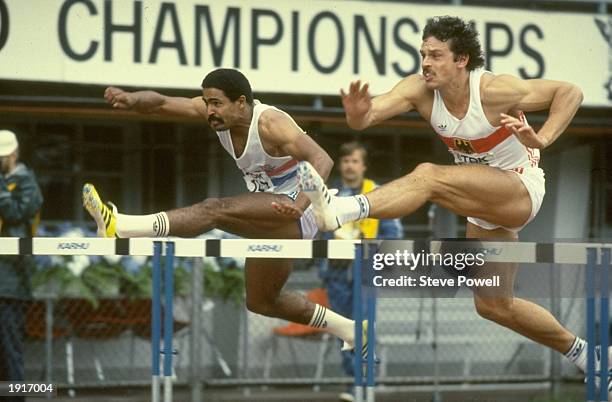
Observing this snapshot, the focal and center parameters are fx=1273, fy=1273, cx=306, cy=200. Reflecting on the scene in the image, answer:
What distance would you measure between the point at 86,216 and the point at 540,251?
3661 millimetres

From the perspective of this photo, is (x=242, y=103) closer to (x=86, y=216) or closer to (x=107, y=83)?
(x=107, y=83)

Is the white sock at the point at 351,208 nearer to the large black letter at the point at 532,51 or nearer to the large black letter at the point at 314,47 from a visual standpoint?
the large black letter at the point at 314,47

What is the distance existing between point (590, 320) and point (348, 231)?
1908mm

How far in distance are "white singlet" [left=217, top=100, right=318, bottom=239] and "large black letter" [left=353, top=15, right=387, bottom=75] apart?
1250mm

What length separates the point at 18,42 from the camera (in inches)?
277

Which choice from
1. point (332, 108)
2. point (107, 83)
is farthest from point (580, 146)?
point (107, 83)

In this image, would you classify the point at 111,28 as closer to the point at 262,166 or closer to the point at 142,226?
the point at 262,166

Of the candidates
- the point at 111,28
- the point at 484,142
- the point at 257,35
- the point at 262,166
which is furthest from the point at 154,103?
the point at 484,142

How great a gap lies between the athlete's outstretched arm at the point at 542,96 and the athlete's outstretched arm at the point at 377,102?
36 centimetres

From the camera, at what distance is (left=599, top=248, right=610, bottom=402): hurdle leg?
5.70 metres

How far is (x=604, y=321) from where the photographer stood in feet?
19.2

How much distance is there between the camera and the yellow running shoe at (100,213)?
5.77 meters

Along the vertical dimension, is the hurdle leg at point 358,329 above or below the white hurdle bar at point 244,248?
below

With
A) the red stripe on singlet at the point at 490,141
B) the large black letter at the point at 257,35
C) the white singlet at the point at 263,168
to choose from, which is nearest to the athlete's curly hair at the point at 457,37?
the red stripe on singlet at the point at 490,141
